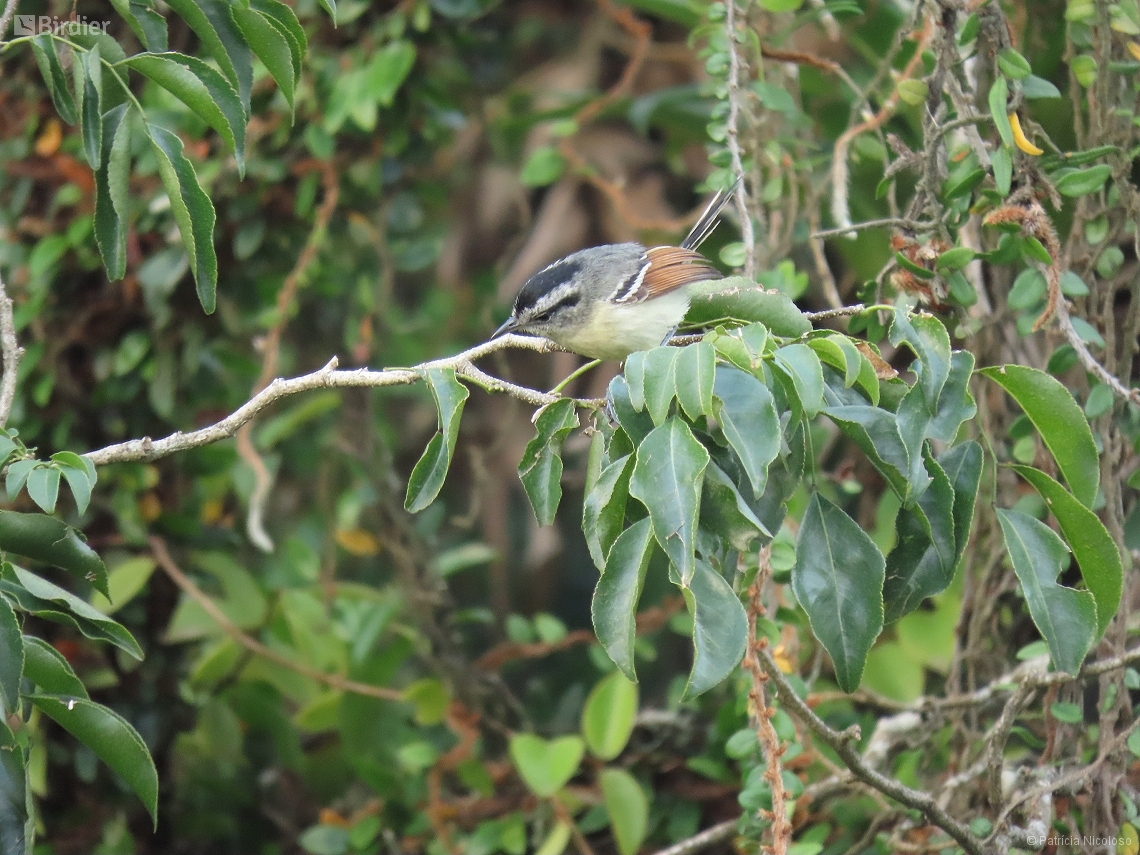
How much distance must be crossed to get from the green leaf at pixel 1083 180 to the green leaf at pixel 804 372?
3.59 ft

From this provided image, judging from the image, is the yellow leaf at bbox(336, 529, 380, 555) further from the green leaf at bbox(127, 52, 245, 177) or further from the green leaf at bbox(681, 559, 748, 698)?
the green leaf at bbox(681, 559, 748, 698)

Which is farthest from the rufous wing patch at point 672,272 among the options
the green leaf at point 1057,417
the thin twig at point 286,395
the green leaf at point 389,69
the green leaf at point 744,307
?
the green leaf at point 1057,417

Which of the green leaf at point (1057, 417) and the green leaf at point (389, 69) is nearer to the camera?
the green leaf at point (1057, 417)

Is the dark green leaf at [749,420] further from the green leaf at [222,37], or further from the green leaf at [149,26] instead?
the green leaf at [149,26]

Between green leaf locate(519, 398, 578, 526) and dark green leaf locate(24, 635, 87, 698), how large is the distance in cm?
80

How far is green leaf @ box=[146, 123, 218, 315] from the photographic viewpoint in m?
2.08

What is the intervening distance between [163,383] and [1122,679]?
3.06 meters

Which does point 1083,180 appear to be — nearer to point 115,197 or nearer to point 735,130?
point 735,130

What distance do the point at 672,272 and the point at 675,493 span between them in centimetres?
210

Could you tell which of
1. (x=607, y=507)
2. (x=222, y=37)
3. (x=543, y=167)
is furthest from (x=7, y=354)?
(x=543, y=167)

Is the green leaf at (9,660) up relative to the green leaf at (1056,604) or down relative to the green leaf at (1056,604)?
up

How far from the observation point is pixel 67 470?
6.42 ft

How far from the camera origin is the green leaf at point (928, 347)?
1.79 meters

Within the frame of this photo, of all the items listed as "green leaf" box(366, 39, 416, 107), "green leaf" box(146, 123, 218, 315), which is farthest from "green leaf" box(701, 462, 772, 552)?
"green leaf" box(366, 39, 416, 107)
